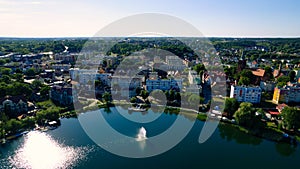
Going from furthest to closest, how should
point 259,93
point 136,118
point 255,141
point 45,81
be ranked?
1. point 45,81
2. point 259,93
3. point 136,118
4. point 255,141

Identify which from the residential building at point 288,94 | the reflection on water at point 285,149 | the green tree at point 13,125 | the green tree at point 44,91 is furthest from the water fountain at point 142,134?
the residential building at point 288,94

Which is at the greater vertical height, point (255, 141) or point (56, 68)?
point (56, 68)

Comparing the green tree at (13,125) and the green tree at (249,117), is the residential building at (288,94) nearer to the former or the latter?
the green tree at (249,117)

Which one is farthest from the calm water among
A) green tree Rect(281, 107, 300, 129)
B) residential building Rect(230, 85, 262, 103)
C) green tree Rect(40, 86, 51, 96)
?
green tree Rect(40, 86, 51, 96)

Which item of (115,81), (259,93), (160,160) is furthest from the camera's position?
(115,81)

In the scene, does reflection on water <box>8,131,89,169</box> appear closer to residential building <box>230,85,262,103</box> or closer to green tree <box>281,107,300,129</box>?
green tree <box>281,107,300,129</box>

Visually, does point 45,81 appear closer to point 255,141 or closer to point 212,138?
point 212,138

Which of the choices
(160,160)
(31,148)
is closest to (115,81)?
(31,148)
